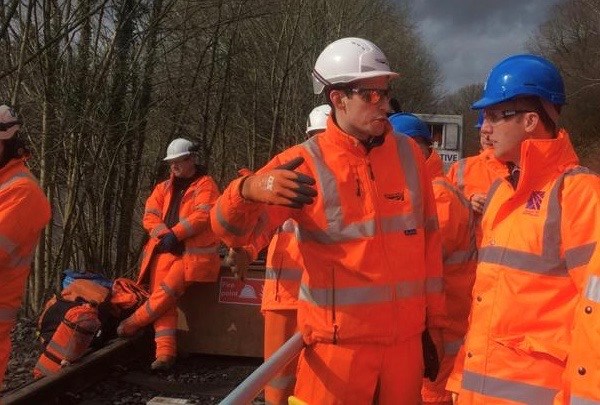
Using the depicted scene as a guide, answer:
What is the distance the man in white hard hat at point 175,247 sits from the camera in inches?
276

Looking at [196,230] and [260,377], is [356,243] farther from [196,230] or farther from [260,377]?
[196,230]

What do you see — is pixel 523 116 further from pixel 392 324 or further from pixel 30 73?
pixel 30 73

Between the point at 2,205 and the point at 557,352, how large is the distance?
9.14 ft

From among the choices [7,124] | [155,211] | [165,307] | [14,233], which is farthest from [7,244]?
[155,211]

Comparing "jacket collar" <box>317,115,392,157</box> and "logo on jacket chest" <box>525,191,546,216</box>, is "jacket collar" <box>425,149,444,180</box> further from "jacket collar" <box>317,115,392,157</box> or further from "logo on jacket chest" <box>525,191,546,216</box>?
"logo on jacket chest" <box>525,191,546,216</box>

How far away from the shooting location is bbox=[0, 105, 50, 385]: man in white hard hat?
3.49m

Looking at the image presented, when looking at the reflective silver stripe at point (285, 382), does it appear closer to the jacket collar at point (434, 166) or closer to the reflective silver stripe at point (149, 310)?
the jacket collar at point (434, 166)

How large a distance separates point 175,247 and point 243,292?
94 cm

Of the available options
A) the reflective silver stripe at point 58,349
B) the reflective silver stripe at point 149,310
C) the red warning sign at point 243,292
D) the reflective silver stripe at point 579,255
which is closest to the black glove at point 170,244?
the reflective silver stripe at point 149,310

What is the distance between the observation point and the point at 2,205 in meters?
3.51

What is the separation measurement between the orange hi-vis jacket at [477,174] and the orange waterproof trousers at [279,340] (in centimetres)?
145

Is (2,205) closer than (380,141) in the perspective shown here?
No

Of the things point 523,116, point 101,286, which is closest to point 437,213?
point 523,116

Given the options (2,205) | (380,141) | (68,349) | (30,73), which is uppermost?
(30,73)
